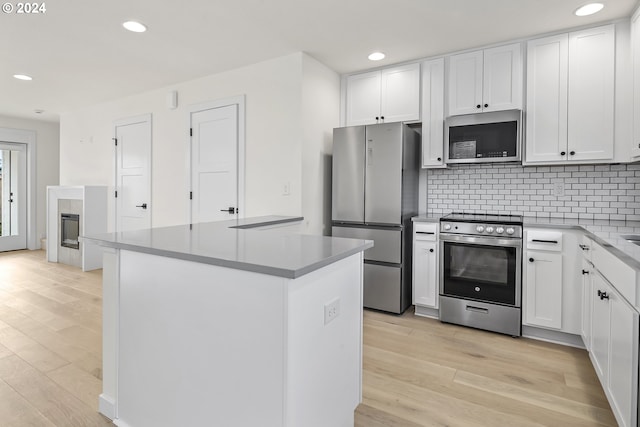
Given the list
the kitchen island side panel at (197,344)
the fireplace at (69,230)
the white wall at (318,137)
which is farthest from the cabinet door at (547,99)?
the fireplace at (69,230)


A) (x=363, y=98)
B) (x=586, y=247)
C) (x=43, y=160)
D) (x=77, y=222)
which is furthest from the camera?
(x=43, y=160)

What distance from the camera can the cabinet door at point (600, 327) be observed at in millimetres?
1877

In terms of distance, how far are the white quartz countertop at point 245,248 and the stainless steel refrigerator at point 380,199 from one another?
1672 mm

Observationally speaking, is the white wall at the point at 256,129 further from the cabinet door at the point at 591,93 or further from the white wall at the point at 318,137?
the cabinet door at the point at 591,93

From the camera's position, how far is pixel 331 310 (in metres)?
1.43

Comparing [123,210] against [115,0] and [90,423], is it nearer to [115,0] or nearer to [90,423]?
[115,0]

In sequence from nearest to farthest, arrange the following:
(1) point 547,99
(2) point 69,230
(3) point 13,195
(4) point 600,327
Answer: (4) point 600,327 → (1) point 547,99 → (2) point 69,230 → (3) point 13,195

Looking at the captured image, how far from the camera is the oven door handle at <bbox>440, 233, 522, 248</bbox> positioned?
2.86m

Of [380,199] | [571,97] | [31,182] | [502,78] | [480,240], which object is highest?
[502,78]

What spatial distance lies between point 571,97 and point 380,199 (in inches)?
69.9

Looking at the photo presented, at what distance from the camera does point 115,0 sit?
2479 millimetres

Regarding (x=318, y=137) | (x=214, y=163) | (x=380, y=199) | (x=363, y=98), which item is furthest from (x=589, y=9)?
(x=214, y=163)

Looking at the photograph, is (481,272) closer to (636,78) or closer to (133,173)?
(636,78)

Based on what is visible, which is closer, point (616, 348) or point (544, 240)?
point (616, 348)
